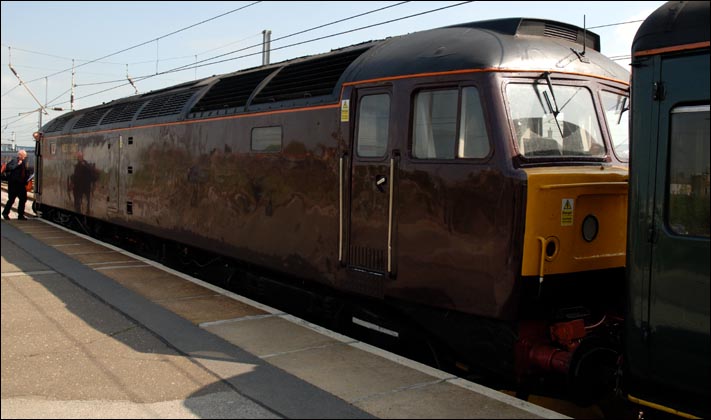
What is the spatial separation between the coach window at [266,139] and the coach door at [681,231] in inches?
172

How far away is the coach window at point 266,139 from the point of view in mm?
7289

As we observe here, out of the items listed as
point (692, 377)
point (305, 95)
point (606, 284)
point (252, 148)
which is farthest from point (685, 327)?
point (252, 148)

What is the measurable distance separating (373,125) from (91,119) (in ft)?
36.3

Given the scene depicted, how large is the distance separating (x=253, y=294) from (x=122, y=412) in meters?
4.60

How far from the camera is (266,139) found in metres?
7.53

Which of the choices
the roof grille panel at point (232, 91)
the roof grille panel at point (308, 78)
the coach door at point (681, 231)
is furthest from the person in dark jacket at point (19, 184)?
the coach door at point (681, 231)

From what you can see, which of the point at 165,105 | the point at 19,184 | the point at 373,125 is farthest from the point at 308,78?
the point at 19,184

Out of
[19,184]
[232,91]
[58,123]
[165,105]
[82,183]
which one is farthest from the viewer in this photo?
[58,123]

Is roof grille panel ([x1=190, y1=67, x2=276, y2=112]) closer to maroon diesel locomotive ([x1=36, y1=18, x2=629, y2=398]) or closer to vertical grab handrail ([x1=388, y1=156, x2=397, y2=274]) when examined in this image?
maroon diesel locomotive ([x1=36, y1=18, x2=629, y2=398])

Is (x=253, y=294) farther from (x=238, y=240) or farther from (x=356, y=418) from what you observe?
(x=356, y=418)

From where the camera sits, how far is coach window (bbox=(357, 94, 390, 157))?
5809 mm

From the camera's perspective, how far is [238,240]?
26.6ft

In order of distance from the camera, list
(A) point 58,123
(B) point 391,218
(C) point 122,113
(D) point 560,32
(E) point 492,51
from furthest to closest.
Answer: (A) point 58,123, (C) point 122,113, (D) point 560,32, (B) point 391,218, (E) point 492,51

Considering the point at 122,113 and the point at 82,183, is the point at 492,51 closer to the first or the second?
the point at 122,113
